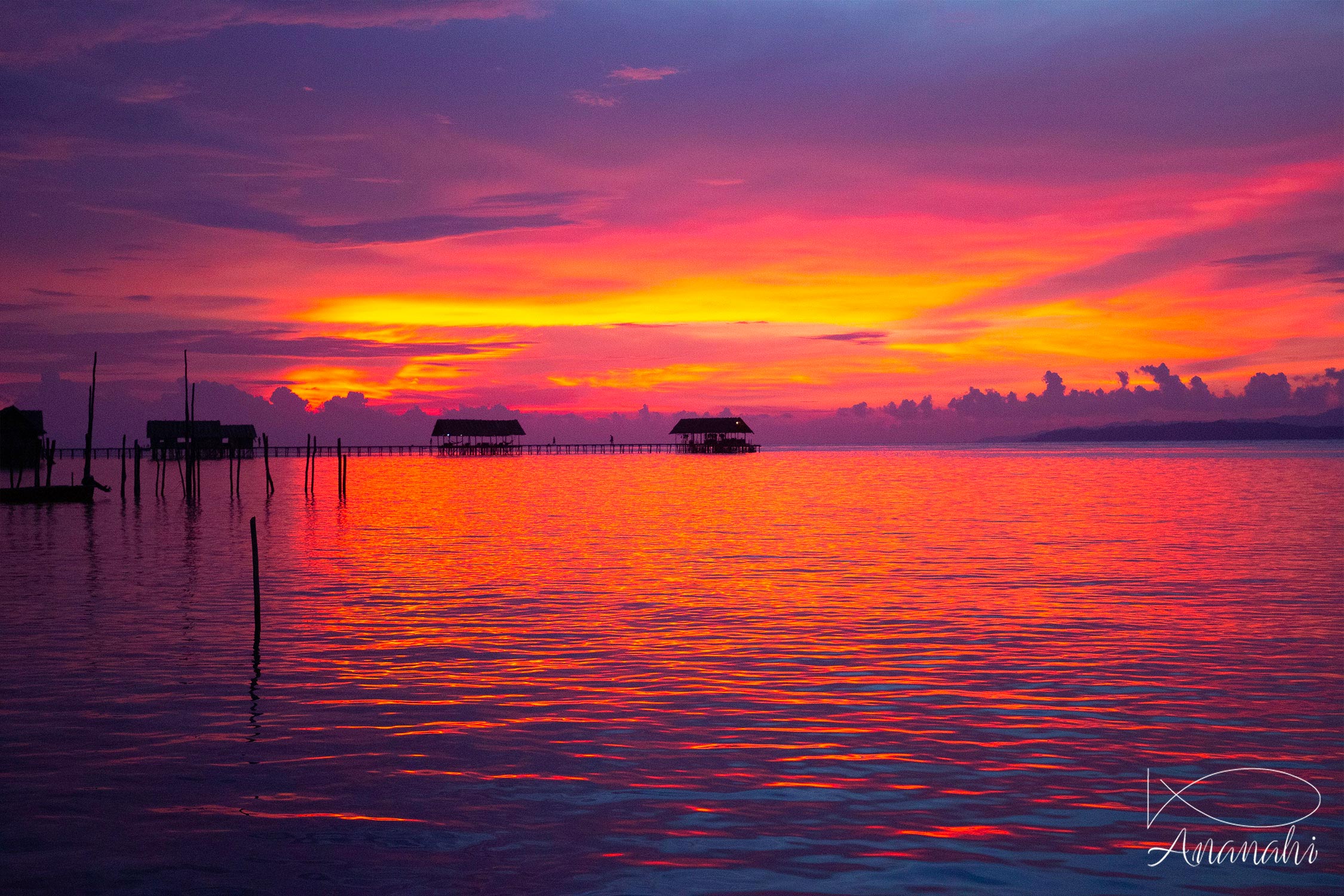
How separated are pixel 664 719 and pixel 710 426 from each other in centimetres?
11997

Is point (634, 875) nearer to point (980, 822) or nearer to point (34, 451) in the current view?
point (980, 822)

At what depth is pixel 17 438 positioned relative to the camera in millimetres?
67688

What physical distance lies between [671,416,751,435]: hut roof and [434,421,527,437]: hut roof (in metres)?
21.0

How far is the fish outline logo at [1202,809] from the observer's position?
8086 mm

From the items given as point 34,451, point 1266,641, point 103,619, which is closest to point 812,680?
point 1266,641

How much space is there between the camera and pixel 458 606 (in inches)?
744

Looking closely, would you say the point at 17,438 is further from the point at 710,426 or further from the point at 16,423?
the point at 710,426

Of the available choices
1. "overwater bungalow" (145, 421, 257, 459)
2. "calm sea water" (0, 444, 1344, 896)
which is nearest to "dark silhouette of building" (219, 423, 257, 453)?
"overwater bungalow" (145, 421, 257, 459)

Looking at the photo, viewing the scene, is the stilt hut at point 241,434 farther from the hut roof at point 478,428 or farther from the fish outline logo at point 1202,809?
the fish outline logo at point 1202,809

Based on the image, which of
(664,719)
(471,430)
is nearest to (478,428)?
(471,430)

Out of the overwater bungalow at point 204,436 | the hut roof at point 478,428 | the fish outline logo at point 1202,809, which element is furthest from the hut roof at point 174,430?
the fish outline logo at point 1202,809

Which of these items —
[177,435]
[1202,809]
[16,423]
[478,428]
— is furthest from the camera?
[478,428]

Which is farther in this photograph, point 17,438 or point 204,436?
point 204,436

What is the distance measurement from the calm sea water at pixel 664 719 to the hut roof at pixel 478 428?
94924 mm
